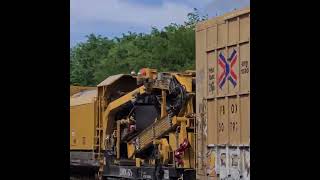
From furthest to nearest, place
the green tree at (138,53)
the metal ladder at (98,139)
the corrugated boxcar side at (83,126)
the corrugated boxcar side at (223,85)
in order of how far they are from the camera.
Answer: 1. the green tree at (138,53)
2. the corrugated boxcar side at (83,126)
3. the metal ladder at (98,139)
4. the corrugated boxcar side at (223,85)

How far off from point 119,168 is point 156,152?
2070 millimetres

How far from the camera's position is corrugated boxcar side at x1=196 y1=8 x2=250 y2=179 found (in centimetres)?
848

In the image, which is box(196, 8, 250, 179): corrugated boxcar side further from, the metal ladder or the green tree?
the green tree

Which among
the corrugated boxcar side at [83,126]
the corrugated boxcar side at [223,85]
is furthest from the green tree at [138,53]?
the corrugated boxcar side at [223,85]

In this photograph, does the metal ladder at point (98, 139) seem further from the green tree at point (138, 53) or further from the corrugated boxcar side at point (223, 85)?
the green tree at point (138, 53)

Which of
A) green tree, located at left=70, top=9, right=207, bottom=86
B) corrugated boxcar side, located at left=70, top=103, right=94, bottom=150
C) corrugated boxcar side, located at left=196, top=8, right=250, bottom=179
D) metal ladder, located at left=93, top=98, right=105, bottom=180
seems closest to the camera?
corrugated boxcar side, located at left=196, top=8, right=250, bottom=179

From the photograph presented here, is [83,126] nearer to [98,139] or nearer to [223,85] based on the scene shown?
[98,139]

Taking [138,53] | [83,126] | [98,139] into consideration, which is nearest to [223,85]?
[98,139]

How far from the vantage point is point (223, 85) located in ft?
29.2

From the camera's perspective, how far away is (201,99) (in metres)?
9.59

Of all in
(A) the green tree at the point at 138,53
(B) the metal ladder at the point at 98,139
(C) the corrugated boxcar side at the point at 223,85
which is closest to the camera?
(C) the corrugated boxcar side at the point at 223,85

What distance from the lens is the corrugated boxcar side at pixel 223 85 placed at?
848 cm

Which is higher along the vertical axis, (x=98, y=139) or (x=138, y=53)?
(x=138, y=53)

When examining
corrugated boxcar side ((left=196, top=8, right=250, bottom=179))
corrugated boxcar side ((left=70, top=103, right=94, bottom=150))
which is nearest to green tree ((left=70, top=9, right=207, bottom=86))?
corrugated boxcar side ((left=70, top=103, right=94, bottom=150))
